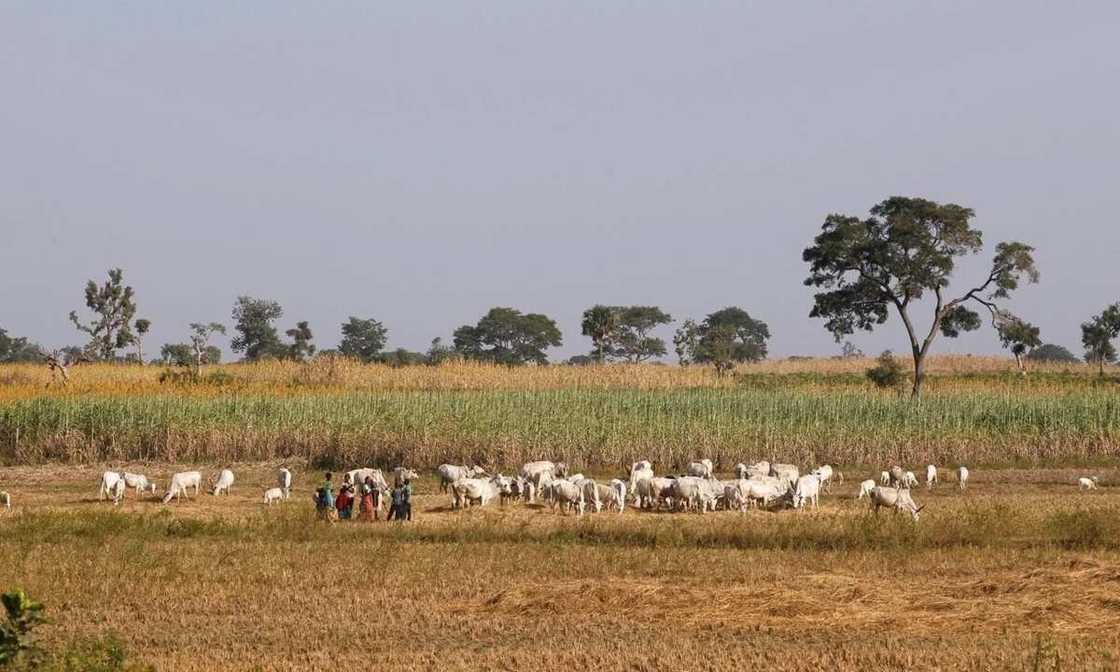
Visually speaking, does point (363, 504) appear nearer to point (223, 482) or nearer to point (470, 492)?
point (470, 492)

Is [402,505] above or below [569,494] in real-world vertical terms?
below

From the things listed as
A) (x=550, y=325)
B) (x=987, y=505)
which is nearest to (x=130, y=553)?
(x=987, y=505)

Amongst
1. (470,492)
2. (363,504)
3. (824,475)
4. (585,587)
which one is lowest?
(585,587)

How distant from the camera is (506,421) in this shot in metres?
34.7

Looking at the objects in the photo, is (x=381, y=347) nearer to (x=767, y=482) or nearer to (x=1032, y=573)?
(x=767, y=482)

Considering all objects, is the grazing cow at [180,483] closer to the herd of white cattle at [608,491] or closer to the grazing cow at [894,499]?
the herd of white cattle at [608,491]

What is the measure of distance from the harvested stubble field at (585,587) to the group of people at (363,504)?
0.42 meters

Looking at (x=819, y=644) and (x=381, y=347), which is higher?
(x=381, y=347)

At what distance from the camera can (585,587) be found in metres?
15.3

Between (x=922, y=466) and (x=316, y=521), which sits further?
(x=922, y=466)

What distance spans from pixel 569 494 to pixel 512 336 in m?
74.1

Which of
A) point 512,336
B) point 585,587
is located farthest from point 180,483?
point 512,336

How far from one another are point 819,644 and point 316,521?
36.8ft

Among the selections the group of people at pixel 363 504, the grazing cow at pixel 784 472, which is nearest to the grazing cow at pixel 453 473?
the group of people at pixel 363 504
